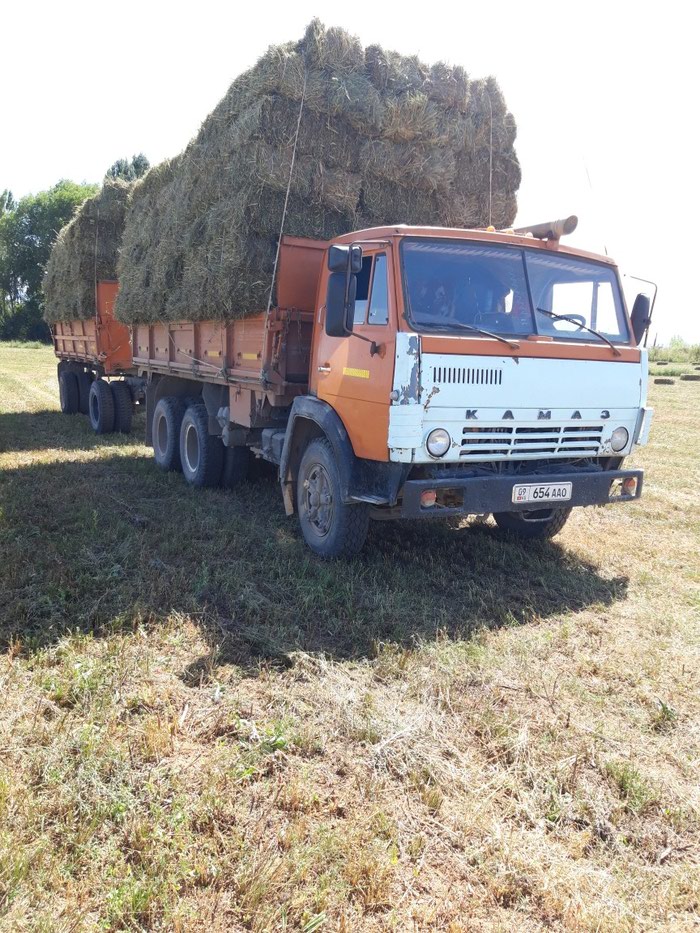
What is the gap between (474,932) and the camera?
232cm

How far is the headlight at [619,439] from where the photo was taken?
5566 millimetres

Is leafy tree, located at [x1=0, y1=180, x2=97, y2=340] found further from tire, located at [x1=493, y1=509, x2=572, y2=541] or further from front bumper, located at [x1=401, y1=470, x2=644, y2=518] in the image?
front bumper, located at [x1=401, y1=470, x2=644, y2=518]

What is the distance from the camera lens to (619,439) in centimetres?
559

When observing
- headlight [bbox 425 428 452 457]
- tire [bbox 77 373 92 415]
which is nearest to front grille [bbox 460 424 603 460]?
headlight [bbox 425 428 452 457]

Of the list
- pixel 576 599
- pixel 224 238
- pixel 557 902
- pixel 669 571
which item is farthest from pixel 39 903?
pixel 224 238

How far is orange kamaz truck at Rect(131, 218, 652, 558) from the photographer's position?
482cm

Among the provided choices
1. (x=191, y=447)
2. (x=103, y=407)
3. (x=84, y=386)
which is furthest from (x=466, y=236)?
(x=84, y=386)

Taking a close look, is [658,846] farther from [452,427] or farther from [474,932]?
[452,427]

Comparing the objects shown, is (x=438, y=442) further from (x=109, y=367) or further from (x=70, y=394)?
(x=70, y=394)

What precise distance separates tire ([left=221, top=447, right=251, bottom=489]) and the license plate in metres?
3.90

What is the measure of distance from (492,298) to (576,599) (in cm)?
223

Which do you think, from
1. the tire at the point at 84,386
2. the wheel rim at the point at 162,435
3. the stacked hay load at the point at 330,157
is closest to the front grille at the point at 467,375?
the stacked hay load at the point at 330,157

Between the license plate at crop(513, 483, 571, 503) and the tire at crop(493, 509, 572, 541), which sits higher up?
the license plate at crop(513, 483, 571, 503)

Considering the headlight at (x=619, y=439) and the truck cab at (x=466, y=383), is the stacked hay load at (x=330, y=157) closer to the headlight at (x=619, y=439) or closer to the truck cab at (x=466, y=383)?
the truck cab at (x=466, y=383)
